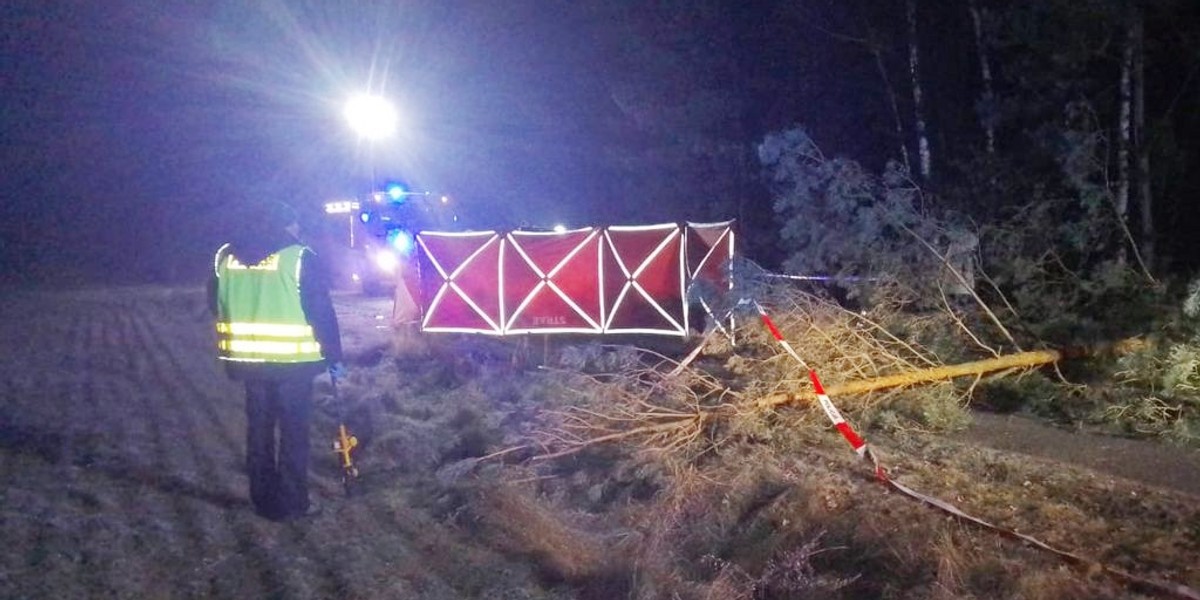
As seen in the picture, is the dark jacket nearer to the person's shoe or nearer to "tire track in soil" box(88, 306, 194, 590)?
the person's shoe

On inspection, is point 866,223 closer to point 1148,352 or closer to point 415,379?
point 1148,352

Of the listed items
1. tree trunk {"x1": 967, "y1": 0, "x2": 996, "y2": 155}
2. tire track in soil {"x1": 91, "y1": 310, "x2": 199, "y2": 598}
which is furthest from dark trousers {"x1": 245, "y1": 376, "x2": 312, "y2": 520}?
tree trunk {"x1": 967, "y1": 0, "x2": 996, "y2": 155}

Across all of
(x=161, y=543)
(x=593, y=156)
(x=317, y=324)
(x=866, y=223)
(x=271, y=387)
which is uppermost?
(x=593, y=156)

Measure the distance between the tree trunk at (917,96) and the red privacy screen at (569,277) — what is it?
5.14m

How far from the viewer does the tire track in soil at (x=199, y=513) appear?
430 cm

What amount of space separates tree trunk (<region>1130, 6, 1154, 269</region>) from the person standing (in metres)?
8.38

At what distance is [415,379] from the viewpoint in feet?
29.7

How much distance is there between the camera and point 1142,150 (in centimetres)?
964

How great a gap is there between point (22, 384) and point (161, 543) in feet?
16.0

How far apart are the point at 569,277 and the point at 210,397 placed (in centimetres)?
399

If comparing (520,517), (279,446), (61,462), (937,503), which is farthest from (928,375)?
(61,462)

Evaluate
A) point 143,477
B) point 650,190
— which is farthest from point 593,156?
point 143,477

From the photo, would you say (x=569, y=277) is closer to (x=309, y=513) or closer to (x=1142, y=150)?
(x=309, y=513)

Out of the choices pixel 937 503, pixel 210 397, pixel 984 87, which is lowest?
pixel 937 503
